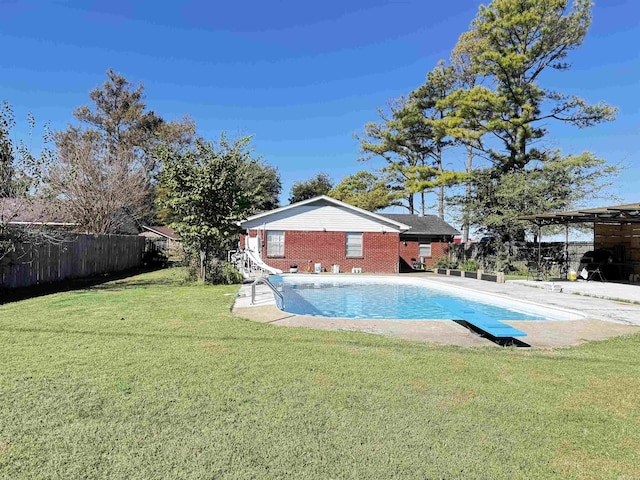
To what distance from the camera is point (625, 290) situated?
525 inches

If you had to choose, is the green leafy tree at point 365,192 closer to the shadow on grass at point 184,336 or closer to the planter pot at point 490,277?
the planter pot at point 490,277

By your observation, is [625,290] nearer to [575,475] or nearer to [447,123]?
[575,475]

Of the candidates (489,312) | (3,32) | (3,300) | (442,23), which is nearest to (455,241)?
(442,23)

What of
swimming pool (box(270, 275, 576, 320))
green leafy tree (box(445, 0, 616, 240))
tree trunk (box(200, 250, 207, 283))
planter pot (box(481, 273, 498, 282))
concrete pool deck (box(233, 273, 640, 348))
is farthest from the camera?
green leafy tree (box(445, 0, 616, 240))

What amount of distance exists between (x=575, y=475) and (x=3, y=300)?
38.7ft

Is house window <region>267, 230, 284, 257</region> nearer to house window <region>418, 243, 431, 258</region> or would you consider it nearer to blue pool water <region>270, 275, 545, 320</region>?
blue pool water <region>270, 275, 545, 320</region>

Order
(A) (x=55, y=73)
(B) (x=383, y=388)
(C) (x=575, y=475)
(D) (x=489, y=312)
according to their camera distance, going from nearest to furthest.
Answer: (C) (x=575, y=475) < (B) (x=383, y=388) < (D) (x=489, y=312) < (A) (x=55, y=73)

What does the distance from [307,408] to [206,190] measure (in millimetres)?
11692

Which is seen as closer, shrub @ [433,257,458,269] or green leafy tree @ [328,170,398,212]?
shrub @ [433,257,458,269]

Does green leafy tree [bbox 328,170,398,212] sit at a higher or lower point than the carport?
higher

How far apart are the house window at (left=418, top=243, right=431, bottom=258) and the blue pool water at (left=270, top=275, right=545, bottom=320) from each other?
Answer: 883cm

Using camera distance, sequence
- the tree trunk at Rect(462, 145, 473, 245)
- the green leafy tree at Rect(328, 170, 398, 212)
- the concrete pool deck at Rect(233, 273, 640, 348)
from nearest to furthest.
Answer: the concrete pool deck at Rect(233, 273, 640, 348)
the tree trunk at Rect(462, 145, 473, 245)
the green leafy tree at Rect(328, 170, 398, 212)

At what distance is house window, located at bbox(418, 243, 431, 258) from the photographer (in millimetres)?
26297

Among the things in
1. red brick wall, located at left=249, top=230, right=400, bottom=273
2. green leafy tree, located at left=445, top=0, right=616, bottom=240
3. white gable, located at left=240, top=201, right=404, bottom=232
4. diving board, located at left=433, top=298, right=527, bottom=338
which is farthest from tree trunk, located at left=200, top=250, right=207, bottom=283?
green leafy tree, located at left=445, top=0, right=616, bottom=240
